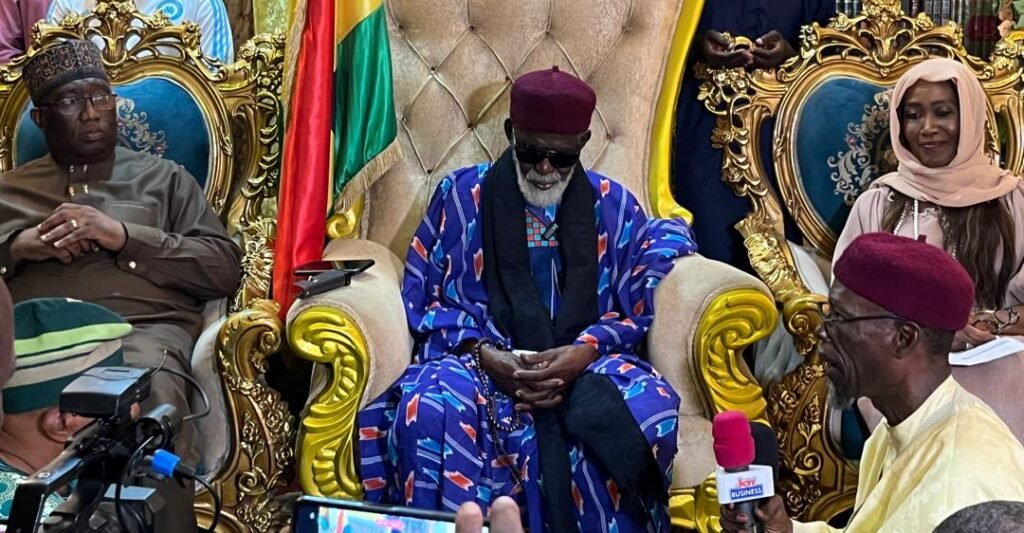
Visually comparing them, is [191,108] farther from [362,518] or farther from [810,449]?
[362,518]

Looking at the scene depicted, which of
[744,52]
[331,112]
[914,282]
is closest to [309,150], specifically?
[331,112]

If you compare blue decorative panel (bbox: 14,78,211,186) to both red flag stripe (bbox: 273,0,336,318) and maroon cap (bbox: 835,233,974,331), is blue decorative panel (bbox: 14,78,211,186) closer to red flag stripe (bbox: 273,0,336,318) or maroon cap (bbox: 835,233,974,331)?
red flag stripe (bbox: 273,0,336,318)

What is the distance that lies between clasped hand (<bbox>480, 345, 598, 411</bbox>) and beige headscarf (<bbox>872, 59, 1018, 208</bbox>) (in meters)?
1.20

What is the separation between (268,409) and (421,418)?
1.73ft

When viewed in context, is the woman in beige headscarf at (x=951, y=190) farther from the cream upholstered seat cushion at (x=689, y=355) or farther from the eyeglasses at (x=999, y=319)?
the cream upholstered seat cushion at (x=689, y=355)

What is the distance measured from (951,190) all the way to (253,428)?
6.89 ft

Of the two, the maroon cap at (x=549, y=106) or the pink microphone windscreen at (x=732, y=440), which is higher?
the maroon cap at (x=549, y=106)

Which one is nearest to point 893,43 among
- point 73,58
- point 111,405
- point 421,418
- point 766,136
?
point 766,136

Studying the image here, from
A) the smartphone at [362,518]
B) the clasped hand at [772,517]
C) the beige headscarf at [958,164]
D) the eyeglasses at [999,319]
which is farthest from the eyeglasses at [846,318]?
the beige headscarf at [958,164]

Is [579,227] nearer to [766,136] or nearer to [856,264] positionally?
[766,136]

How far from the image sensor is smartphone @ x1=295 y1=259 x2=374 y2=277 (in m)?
3.87

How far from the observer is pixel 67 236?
376 centimetres

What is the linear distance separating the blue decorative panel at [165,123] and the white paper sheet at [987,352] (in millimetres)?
2314

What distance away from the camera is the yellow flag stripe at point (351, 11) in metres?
4.18
